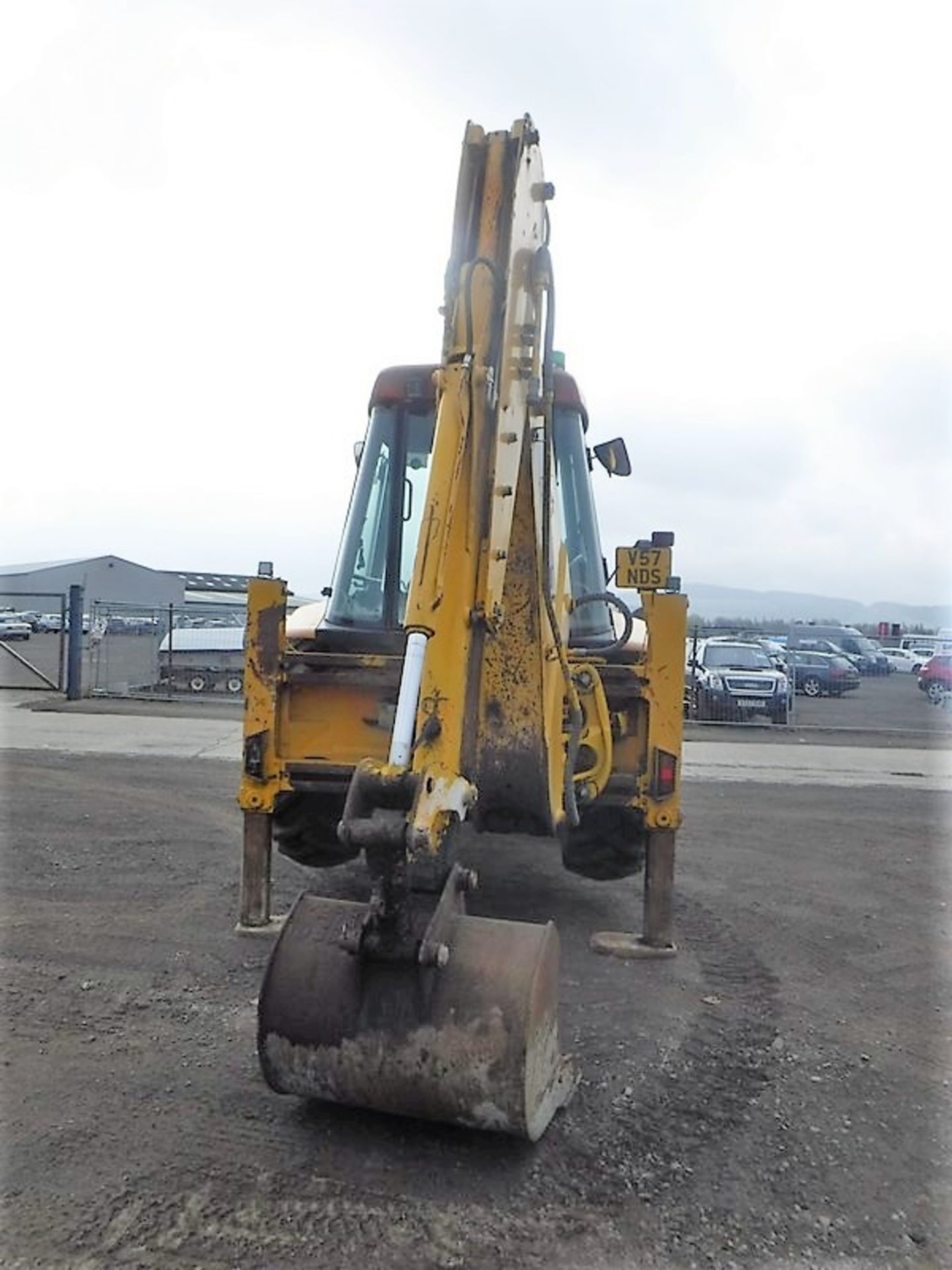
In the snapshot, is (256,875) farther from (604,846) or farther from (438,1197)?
(438,1197)

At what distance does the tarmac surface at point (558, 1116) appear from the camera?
8.81 feet

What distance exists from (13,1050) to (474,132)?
3538 mm

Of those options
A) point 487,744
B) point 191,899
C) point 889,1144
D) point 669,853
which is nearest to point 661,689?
point 669,853

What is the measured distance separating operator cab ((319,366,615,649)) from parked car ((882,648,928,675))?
39.6m

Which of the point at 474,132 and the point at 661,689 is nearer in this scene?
the point at 474,132

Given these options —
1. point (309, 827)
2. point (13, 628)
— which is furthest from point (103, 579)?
point (309, 827)

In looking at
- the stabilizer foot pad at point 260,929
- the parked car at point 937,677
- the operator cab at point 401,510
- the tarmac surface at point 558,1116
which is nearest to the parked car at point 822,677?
the parked car at point 937,677

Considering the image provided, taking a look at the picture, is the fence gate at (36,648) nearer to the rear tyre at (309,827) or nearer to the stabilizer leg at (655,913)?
the rear tyre at (309,827)

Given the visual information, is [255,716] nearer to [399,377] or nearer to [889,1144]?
[399,377]

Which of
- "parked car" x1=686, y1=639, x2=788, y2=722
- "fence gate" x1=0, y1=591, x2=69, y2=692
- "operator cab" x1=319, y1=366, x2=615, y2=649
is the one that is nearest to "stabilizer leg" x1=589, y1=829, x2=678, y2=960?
"operator cab" x1=319, y1=366, x2=615, y2=649

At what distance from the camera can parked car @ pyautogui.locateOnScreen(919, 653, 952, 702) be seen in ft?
87.4

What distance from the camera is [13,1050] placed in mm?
3711

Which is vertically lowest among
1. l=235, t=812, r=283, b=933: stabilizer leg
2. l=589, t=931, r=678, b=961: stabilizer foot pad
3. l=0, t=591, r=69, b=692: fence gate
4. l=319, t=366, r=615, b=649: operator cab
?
l=589, t=931, r=678, b=961: stabilizer foot pad

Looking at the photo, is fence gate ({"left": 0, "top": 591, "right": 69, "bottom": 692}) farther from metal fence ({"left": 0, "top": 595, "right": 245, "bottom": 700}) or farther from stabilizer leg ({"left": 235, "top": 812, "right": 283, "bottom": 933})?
stabilizer leg ({"left": 235, "top": 812, "right": 283, "bottom": 933})
